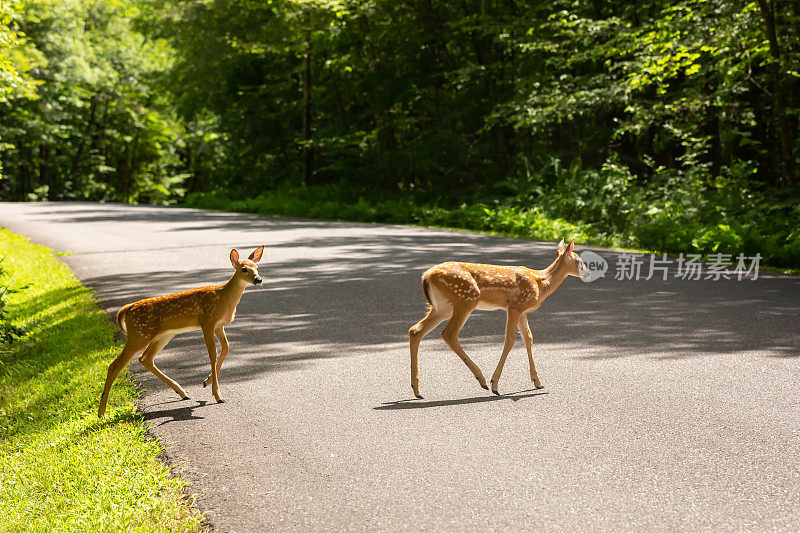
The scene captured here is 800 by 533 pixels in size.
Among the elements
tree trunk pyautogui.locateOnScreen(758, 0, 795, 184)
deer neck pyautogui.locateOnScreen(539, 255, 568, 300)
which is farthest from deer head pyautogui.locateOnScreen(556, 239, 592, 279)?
tree trunk pyautogui.locateOnScreen(758, 0, 795, 184)

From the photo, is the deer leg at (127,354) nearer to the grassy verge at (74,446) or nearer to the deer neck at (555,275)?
the grassy verge at (74,446)

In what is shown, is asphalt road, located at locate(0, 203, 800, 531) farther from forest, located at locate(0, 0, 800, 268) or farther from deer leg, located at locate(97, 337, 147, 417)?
forest, located at locate(0, 0, 800, 268)

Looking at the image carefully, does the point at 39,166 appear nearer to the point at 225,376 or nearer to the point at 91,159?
the point at 91,159

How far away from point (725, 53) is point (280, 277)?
38.8 ft

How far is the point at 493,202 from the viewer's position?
83.9ft

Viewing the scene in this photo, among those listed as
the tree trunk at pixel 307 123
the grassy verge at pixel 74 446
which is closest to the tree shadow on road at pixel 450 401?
the grassy verge at pixel 74 446

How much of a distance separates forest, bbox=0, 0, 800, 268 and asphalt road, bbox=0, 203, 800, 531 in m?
6.70

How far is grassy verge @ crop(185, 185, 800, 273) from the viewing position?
14.9 meters

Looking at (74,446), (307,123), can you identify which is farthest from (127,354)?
(307,123)

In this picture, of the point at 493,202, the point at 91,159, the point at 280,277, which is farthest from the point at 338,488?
the point at 91,159

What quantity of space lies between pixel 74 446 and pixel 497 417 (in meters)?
2.66

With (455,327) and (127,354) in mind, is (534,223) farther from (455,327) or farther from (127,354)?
(127,354)

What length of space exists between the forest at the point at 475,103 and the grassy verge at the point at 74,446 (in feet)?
22.1

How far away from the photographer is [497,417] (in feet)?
18.5
